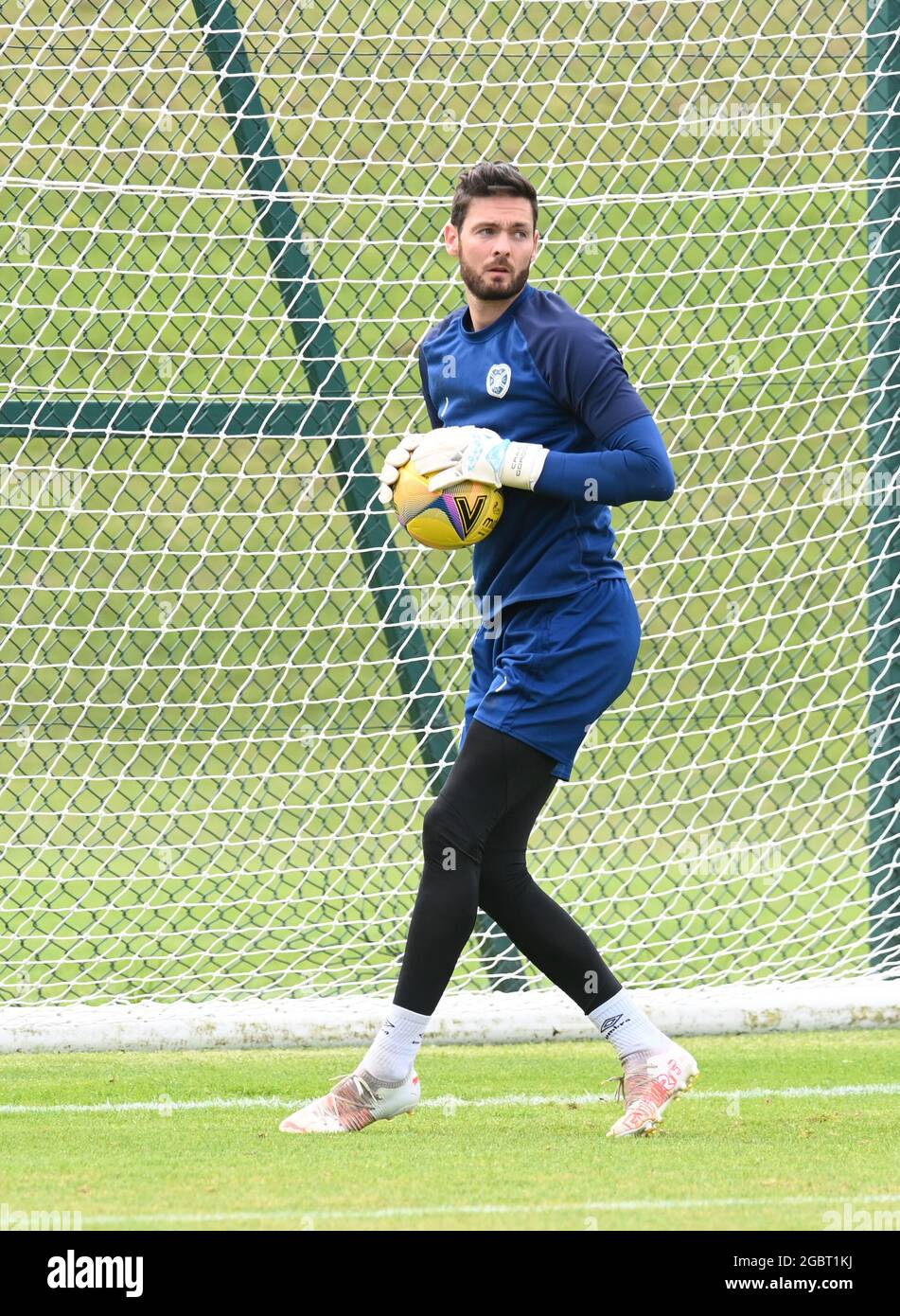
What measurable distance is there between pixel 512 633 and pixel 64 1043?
219 cm

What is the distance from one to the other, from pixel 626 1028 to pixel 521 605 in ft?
3.21

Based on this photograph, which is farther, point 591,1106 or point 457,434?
point 591,1106

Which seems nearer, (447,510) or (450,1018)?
(447,510)

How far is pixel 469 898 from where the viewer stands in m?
3.90

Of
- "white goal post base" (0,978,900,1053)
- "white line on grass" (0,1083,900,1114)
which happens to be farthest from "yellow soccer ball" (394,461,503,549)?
"white goal post base" (0,978,900,1053)

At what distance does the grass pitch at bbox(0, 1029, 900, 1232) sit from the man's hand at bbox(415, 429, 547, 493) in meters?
1.40

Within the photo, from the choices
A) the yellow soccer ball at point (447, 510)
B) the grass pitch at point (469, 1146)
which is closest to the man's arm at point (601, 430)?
the yellow soccer ball at point (447, 510)

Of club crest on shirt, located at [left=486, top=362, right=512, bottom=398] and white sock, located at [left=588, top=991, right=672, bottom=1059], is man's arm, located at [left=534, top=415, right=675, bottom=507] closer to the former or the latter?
club crest on shirt, located at [left=486, top=362, right=512, bottom=398]

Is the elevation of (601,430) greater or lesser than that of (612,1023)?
greater

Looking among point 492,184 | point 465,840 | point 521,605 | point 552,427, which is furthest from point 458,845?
point 492,184

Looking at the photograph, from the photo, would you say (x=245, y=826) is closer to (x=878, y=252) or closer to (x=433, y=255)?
(x=433, y=255)

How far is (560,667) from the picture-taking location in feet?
12.8

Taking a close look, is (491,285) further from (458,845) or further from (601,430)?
(458,845)
